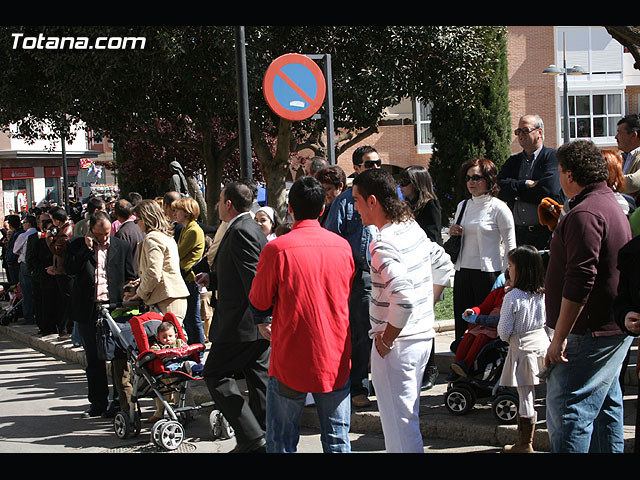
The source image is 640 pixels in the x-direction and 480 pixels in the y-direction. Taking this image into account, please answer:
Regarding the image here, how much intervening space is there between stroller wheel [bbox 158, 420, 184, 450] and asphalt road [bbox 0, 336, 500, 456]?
71 millimetres

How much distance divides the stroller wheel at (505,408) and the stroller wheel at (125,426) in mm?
3045

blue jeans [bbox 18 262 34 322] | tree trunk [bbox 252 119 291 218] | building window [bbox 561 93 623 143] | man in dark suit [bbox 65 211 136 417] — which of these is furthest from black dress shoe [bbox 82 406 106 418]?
building window [bbox 561 93 623 143]

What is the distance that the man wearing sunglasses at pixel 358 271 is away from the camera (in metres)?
6.40

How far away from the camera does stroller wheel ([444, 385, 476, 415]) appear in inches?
245

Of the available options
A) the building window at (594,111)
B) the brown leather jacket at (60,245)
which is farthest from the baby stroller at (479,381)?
the building window at (594,111)

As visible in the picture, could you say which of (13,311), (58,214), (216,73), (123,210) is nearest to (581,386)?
(123,210)

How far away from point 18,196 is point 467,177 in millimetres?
42757

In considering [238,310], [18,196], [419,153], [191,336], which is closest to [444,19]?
[238,310]

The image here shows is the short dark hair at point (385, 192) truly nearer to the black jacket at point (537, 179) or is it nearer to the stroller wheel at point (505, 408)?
the stroller wheel at point (505, 408)

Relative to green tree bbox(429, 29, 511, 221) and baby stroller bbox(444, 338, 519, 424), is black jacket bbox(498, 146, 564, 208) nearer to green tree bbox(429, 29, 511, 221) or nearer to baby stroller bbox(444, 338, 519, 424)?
baby stroller bbox(444, 338, 519, 424)

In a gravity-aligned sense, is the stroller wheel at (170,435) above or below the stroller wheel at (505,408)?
below

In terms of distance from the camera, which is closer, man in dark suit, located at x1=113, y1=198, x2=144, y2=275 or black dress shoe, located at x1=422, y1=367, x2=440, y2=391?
black dress shoe, located at x1=422, y1=367, x2=440, y2=391

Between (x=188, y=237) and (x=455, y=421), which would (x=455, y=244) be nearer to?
(x=455, y=421)

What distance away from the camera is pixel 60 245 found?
36.2 ft
